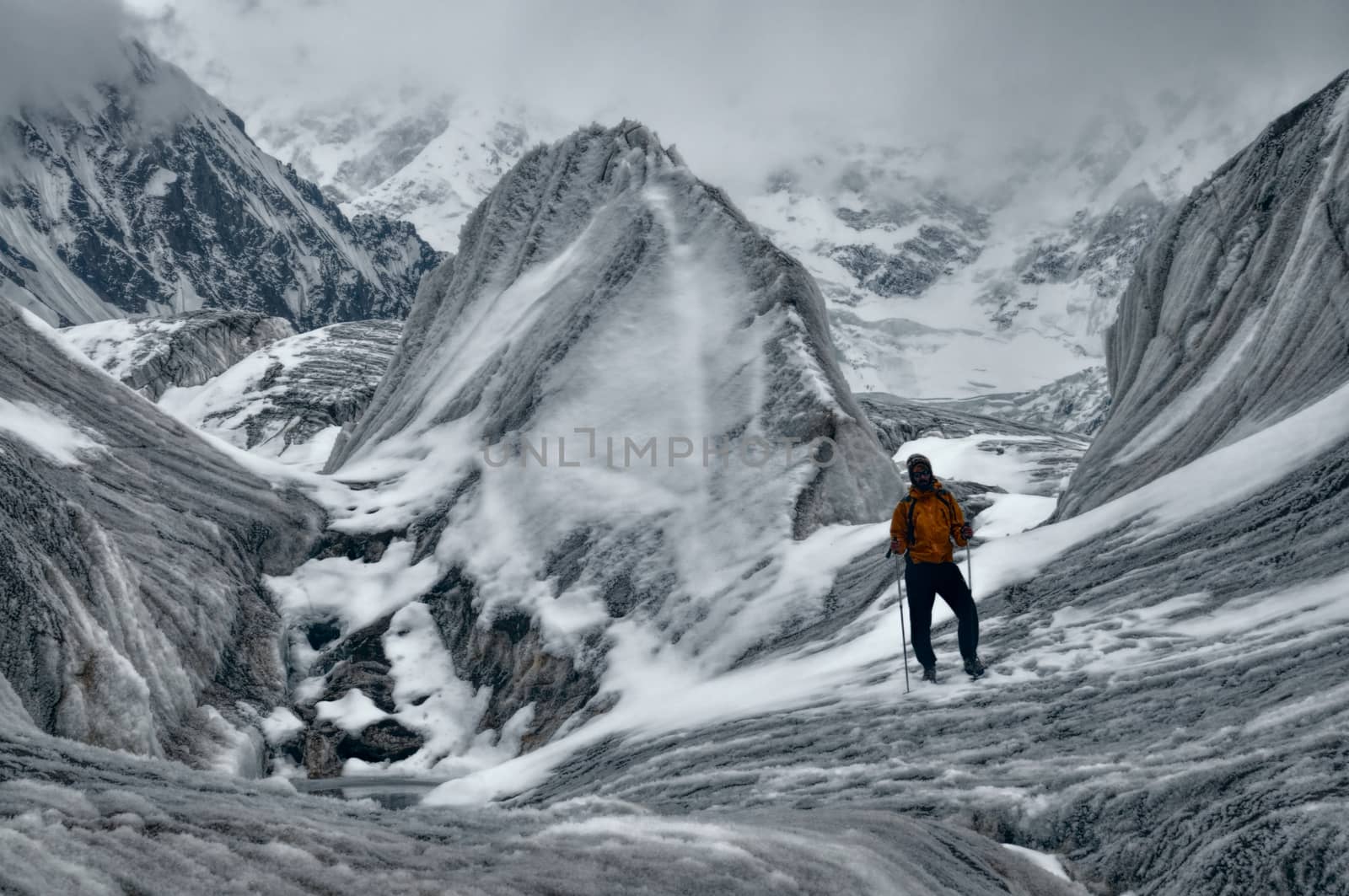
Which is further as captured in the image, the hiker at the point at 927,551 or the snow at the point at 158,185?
the snow at the point at 158,185

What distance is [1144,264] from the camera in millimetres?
20344

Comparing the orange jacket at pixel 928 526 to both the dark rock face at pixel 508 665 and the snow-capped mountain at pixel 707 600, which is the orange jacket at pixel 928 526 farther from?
the dark rock face at pixel 508 665

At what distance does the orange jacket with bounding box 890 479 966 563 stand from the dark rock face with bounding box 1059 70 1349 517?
4912mm

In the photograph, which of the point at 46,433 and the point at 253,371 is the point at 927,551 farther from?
the point at 253,371

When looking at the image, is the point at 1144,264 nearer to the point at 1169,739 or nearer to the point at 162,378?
the point at 1169,739

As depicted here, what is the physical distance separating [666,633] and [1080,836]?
10.1 metres

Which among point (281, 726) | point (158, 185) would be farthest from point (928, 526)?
point (158, 185)

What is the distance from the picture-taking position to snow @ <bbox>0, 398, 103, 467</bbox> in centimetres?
1627

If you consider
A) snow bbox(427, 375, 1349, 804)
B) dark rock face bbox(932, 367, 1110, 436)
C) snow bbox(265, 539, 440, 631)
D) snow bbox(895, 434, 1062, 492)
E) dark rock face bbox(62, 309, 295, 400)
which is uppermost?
dark rock face bbox(932, 367, 1110, 436)

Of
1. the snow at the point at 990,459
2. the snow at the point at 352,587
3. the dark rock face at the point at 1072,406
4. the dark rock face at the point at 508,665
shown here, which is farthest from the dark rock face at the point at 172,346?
the dark rock face at the point at 1072,406

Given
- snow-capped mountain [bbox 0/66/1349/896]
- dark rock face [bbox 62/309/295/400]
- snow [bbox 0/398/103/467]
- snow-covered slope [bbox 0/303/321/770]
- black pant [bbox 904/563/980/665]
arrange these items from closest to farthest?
1. snow-capped mountain [bbox 0/66/1349/896]
2. black pant [bbox 904/563/980/665]
3. snow-covered slope [bbox 0/303/321/770]
4. snow [bbox 0/398/103/467]
5. dark rock face [bbox 62/309/295/400]

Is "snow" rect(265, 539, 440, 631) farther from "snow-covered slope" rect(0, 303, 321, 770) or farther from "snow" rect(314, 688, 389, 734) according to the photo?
"snow" rect(314, 688, 389, 734)

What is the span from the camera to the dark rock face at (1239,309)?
1351cm

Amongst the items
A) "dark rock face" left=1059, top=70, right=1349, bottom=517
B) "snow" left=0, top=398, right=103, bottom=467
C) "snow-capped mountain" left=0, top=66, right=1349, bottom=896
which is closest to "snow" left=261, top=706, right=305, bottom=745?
"snow-capped mountain" left=0, top=66, right=1349, bottom=896
